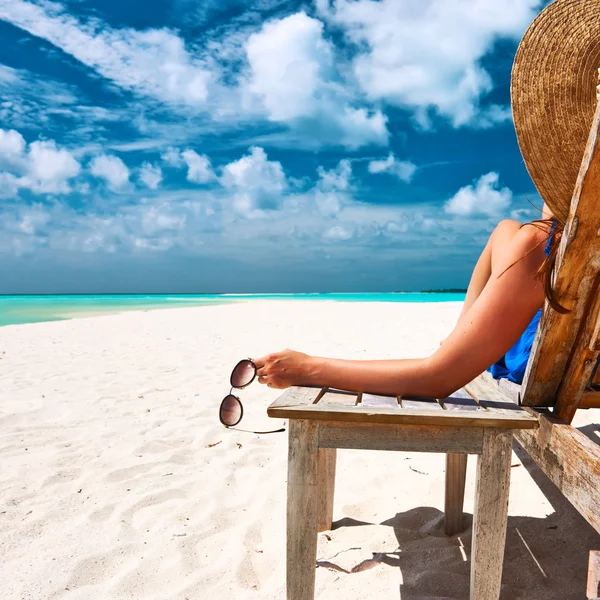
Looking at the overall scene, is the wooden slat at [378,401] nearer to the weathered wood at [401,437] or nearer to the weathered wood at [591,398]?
the weathered wood at [401,437]

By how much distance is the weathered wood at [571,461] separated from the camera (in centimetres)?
132

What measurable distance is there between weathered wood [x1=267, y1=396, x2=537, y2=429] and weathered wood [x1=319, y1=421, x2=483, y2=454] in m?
0.04

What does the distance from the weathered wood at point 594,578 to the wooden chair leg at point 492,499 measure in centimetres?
49

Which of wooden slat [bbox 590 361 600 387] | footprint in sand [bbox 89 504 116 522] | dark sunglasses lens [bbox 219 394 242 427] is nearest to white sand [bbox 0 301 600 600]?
footprint in sand [bbox 89 504 116 522]

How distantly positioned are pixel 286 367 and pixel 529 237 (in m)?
0.97

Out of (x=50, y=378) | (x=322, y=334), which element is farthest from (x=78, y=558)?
(x=322, y=334)

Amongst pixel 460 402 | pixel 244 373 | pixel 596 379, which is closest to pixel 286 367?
pixel 244 373

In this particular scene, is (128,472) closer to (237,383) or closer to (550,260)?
(237,383)

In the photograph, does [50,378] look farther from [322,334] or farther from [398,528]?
[322,334]

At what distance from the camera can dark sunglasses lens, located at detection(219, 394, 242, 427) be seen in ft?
7.18

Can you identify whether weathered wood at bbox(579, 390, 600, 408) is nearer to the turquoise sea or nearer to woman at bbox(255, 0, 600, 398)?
woman at bbox(255, 0, 600, 398)

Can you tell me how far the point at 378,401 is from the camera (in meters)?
1.74

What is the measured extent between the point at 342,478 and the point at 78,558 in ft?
5.02

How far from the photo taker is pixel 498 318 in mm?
1733
